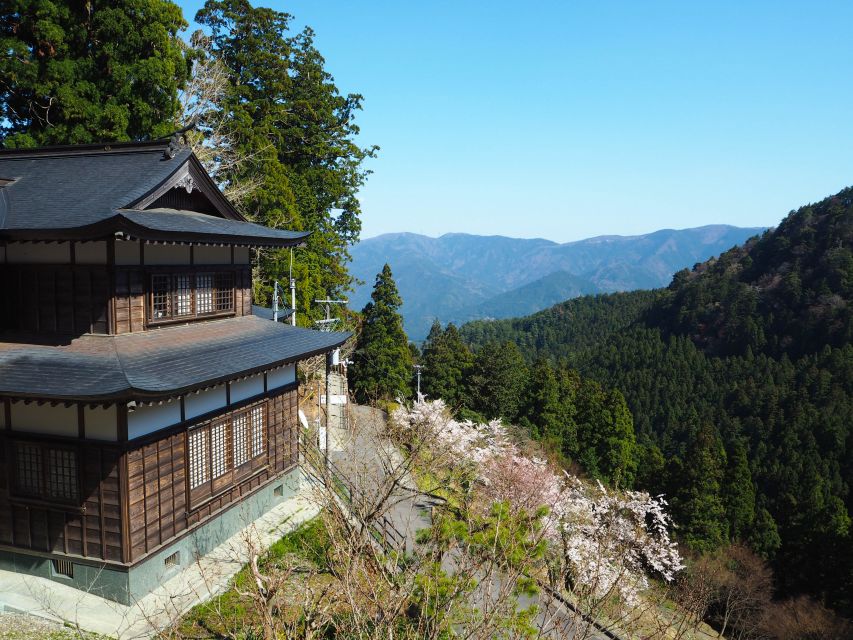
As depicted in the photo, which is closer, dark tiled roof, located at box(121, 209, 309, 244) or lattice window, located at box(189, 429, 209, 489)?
dark tiled roof, located at box(121, 209, 309, 244)

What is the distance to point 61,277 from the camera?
415 inches

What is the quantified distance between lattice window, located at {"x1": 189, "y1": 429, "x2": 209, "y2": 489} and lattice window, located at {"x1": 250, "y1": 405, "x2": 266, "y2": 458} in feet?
5.68

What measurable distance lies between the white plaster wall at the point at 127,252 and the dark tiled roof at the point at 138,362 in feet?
4.27

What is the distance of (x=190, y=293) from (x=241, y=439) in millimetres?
3271

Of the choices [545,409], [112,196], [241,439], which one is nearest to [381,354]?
[545,409]

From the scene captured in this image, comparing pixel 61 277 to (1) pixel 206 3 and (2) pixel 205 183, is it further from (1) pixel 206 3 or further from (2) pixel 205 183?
(1) pixel 206 3

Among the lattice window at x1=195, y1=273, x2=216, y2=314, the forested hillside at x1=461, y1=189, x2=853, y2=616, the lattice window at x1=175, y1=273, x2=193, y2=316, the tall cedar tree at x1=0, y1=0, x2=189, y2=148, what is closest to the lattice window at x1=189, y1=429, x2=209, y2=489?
the lattice window at x1=175, y1=273, x2=193, y2=316

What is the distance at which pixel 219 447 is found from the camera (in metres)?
12.0

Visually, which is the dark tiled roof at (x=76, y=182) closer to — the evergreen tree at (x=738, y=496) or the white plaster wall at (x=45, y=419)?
the white plaster wall at (x=45, y=419)

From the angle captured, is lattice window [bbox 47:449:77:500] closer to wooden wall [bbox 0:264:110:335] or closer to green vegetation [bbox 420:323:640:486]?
wooden wall [bbox 0:264:110:335]

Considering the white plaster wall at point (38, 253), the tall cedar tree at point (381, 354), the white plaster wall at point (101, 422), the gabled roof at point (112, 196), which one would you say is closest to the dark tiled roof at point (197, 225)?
the gabled roof at point (112, 196)

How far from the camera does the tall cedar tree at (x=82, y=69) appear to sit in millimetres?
19469

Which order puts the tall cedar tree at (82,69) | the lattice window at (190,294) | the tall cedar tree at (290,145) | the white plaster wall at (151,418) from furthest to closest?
the tall cedar tree at (290,145)
the tall cedar tree at (82,69)
the lattice window at (190,294)
the white plaster wall at (151,418)

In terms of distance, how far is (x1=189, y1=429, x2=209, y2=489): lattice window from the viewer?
36.6ft
